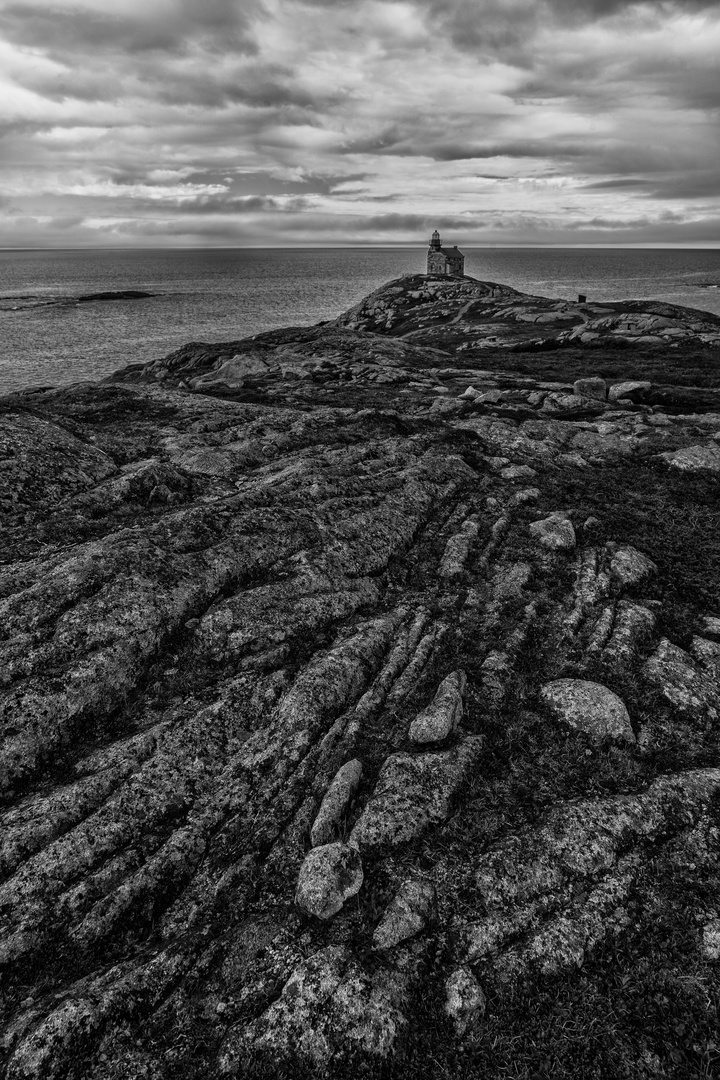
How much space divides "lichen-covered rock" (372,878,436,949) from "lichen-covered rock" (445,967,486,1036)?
837mm

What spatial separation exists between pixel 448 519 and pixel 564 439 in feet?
43.1

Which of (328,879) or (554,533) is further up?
(554,533)

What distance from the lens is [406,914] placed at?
9.08 meters

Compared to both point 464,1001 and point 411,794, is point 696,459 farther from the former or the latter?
point 464,1001

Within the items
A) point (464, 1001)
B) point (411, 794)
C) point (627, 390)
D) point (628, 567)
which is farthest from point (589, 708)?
point (627, 390)

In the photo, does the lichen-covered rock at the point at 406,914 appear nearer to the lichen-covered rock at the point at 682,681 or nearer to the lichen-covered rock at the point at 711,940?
the lichen-covered rock at the point at 711,940

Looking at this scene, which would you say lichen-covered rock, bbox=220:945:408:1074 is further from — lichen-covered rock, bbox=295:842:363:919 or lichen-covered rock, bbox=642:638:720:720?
lichen-covered rock, bbox=642:638:720:720

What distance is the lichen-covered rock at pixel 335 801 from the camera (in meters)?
10.4

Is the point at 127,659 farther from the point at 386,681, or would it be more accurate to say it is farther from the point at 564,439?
the point at 564,439

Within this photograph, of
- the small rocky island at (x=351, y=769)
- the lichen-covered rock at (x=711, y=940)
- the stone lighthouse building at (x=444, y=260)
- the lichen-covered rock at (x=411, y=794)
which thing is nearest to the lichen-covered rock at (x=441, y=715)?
the small rocky island at (x=351, y=769)

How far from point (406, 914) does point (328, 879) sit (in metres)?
1.35

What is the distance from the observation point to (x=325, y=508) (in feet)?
67.4

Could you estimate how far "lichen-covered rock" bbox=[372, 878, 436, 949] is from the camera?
882 cm

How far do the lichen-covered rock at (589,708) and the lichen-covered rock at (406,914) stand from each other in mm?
5107
